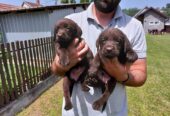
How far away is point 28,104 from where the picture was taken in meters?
8.43

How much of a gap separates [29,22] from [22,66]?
1100 centimetres

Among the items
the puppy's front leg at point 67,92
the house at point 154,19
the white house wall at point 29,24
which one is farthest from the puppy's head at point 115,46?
the house at point 154,19

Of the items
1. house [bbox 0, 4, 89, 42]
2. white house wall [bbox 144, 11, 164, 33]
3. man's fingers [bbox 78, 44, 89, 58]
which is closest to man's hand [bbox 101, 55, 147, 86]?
man's fingers [bbox 78, 44, 89, 58]

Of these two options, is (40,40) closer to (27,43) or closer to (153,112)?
(27,43)

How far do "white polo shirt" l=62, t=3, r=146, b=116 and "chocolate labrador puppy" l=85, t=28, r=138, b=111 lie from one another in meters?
0.14

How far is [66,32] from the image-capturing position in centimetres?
276

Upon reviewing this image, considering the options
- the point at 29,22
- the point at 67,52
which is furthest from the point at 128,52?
the point at 29,22

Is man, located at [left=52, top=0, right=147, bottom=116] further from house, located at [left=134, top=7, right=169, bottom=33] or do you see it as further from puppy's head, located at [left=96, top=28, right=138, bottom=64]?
house, located at [left=134, top=7, right=169, bottom=33]

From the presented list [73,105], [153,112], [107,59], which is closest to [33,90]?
[153,112]

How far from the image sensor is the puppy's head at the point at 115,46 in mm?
2520

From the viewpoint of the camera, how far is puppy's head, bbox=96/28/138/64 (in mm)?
2520

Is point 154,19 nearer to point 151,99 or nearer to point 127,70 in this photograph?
point 151,99

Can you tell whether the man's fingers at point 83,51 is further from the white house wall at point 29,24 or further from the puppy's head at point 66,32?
the white house wall at point 29,24

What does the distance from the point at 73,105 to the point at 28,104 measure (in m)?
5.65
